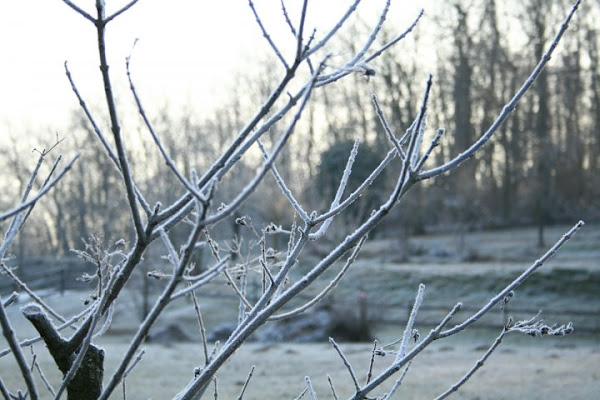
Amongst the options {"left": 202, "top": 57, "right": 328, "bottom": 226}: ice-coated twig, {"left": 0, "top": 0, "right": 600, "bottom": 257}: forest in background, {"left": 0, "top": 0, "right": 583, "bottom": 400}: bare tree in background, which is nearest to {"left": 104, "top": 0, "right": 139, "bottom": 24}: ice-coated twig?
{"left": 0, "top": 0, "right": 583, "bottom": 400}: bare tree in background

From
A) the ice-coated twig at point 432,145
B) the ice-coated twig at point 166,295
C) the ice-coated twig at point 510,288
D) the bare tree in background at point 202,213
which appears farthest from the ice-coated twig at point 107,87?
the ice-coated twig at point 510,288

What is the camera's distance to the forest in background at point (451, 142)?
96.7 feet

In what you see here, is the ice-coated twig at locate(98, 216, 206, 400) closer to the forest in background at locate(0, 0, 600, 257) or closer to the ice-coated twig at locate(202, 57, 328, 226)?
the ice-coated twig at locate(202, 57, 328, 226)

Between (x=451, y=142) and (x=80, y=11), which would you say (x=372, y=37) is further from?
(x=451, y=142)

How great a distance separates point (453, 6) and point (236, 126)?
45.3ft

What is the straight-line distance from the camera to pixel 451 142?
39.1m

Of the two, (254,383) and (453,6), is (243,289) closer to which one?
(254,383)

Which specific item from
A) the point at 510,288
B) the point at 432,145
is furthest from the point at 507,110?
the point at 510,288

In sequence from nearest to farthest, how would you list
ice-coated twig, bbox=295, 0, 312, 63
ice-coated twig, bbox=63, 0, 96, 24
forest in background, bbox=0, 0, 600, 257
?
ice-coated twig, bbox=63, 0, 96, 24 → ice-coated twig, bbox=295, 0, 312, 63 → forest in background, bbox=0, 0, 600, 257

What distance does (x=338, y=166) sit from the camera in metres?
31.3

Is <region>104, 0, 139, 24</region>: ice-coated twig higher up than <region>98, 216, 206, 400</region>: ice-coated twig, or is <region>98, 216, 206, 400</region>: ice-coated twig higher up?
<region>104, 0, 139, 24</region>: ice-coated twig

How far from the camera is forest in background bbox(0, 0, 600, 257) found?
29484 mm

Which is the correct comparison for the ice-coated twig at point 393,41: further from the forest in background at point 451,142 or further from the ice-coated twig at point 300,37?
the forest in background at point 451,142

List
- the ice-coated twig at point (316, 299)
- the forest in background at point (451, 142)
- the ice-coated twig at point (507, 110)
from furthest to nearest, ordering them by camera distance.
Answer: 1. the forest in background at point (451, 142)
2. the ice-coated twig at point (316, 299)
3. the ice-coated twig at point (507, 110)
